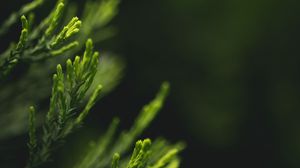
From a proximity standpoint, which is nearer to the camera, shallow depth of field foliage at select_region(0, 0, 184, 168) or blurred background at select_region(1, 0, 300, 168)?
shallow depth of field foliage at select_region(0, 0, 184, 168)

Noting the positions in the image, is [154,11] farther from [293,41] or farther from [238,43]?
[293,41]

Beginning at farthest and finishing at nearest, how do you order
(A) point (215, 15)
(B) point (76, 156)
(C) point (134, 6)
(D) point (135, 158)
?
(A) point (215, 15) < (C) point (134, 6) < (B) point (76, 156) < (D) point (135, 158)

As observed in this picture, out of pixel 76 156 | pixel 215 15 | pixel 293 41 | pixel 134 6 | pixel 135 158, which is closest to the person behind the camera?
pixel 135 158

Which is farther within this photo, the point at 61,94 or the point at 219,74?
the point at 219,74

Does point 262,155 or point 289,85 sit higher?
point 289,85

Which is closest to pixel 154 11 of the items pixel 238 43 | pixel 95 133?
pixel 238 43

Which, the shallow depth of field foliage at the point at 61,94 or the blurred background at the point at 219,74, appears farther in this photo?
the blurred background at the point at 219,74

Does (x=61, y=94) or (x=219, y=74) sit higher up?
(x=219, y=74)

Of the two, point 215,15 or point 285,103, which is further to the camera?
point 285,103
